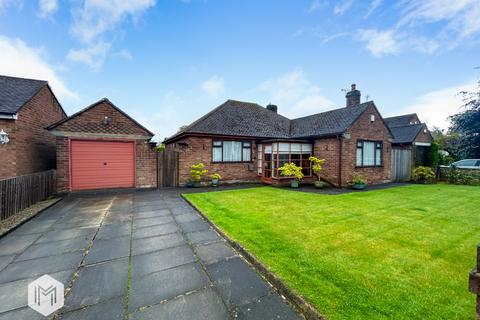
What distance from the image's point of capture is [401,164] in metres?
14.4

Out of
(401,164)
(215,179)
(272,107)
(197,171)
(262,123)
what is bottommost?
(215,179)

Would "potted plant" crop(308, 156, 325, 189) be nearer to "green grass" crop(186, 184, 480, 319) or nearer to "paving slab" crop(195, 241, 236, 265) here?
"green grass" crop(186, 184, 480, 319)

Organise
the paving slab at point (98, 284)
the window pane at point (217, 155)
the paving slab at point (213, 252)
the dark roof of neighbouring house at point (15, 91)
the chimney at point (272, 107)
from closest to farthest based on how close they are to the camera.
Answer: the paving slab at point (98, 284), the paving slab at point (213, 252), the dark roof of neighbouring house at point (15, 91), the window pane at point (217, 155), the chimney at point (272, 107)

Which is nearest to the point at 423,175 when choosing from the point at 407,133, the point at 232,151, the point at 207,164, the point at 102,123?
the point at 407,133

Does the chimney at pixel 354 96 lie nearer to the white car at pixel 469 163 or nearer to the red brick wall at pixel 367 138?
the red brick wall at pixel 367 138

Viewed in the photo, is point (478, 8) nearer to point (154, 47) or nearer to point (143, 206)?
point (143, 206)

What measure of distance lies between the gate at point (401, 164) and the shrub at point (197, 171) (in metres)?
13.6

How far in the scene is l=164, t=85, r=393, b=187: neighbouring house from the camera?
11.0 meters

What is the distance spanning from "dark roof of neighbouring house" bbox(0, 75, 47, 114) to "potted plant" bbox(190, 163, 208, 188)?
24.6 feet

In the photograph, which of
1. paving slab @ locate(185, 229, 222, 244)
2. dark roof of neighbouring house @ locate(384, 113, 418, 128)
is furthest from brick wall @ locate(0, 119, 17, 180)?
dark roof of neighbouring house @ locate(384, 113, 418, 128)

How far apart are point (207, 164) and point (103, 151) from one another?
5.12m

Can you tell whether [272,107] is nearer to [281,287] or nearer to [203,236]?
[203,236]

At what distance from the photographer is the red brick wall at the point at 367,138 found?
36.5ft

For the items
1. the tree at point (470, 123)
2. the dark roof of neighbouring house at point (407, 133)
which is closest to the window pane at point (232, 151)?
the dark roof of neighbouring house at point (407, 133)
